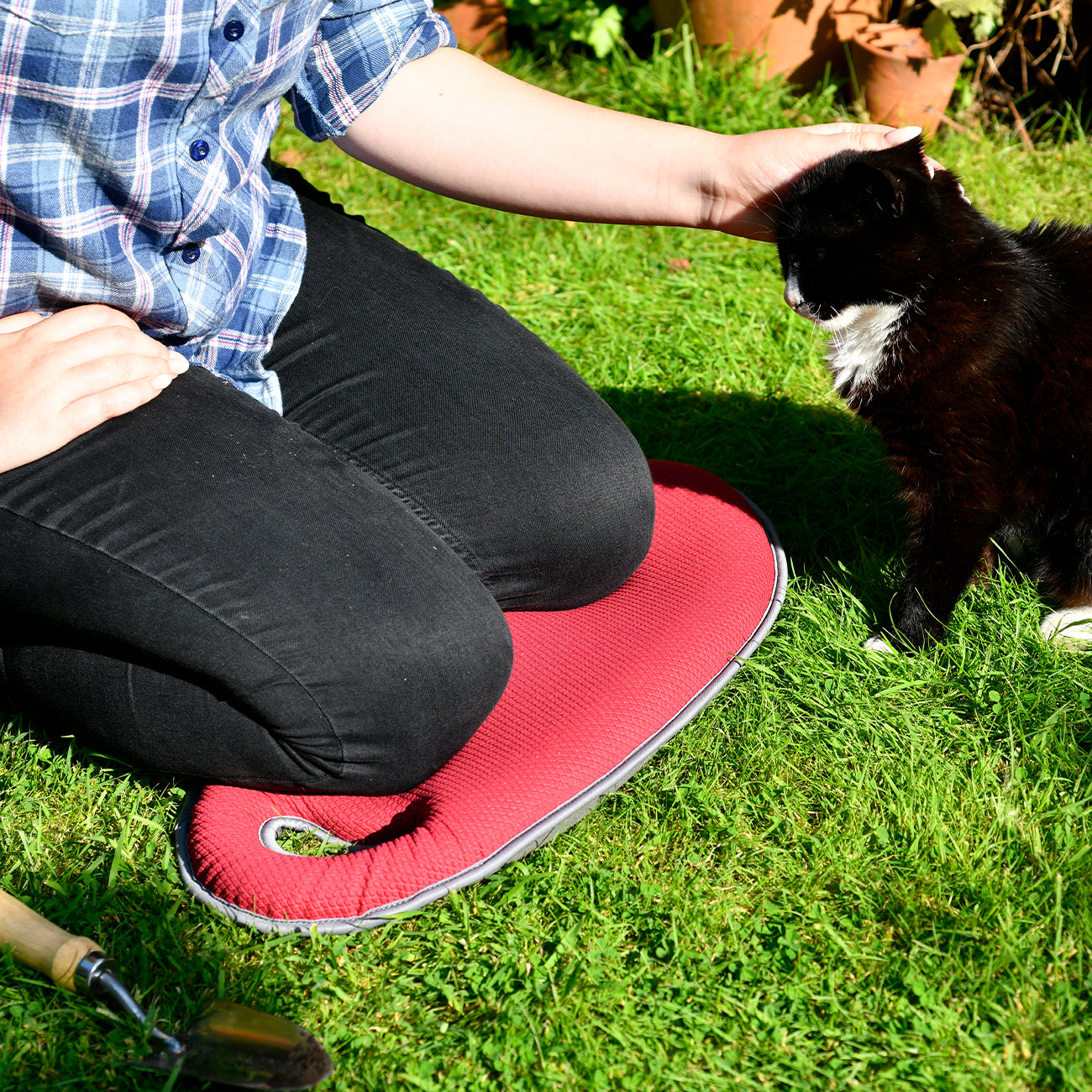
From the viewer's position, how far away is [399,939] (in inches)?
60.2

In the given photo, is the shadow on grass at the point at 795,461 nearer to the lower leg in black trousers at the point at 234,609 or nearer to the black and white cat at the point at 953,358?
the black and white cat at the point at 953,358

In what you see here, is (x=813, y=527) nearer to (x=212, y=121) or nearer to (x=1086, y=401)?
(x=1086, y=401)

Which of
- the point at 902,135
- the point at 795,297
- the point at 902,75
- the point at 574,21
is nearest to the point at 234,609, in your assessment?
the point at 795,297

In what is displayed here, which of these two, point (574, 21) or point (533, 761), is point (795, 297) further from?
point (574, 21)

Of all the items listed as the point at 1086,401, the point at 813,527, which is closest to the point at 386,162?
the point at 813,527

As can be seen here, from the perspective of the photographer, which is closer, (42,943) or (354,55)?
(42,943)

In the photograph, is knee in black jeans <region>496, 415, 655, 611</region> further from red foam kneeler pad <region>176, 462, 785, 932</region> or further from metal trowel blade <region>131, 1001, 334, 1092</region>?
metal trowel blade <region>131, 1001, 334, 1092</region>

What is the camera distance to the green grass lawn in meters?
1.38

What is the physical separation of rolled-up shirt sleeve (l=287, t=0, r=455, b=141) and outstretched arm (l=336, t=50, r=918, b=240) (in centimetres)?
A: 4

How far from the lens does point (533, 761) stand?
5.55ft

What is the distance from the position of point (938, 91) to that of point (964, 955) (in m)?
3.18

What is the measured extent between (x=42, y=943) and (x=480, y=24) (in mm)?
4077

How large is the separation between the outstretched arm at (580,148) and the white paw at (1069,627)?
2.97 feet

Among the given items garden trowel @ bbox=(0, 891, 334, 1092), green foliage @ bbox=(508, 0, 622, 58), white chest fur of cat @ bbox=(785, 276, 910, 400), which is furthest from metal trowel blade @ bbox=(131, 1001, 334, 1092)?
green foliage @ bbox=(508, 0, 622, 58)
